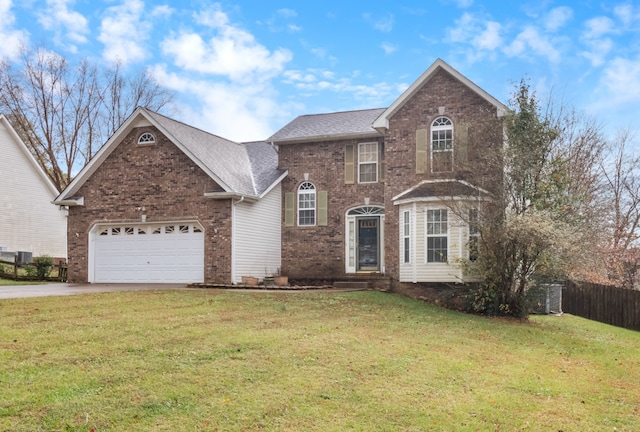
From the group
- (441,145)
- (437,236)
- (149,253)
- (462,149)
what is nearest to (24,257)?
(149,253)

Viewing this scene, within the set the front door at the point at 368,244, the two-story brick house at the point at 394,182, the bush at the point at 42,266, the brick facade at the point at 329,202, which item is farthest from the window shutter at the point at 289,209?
the bush at the point at 42,266

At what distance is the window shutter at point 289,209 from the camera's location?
23188 millimetres

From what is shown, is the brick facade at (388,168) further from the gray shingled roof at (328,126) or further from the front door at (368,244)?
the front door at (368,244)

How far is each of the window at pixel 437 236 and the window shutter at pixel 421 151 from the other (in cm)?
176

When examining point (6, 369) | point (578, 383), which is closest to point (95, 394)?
point (6, 369)

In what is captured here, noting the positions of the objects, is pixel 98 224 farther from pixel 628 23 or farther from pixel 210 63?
pixel 628 23

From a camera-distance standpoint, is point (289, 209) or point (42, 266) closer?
point (289, 209)

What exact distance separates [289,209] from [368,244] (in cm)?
347

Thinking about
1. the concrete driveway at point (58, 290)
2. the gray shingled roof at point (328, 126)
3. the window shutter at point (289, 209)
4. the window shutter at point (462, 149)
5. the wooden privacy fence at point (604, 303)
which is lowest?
the wooden privacy fence at point (604, 303)

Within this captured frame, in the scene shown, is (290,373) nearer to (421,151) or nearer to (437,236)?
(437,236)

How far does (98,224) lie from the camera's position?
22.4 m

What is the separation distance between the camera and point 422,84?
2011cm

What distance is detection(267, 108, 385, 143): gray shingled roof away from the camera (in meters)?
22.5

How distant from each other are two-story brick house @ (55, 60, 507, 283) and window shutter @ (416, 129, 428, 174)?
42 millimetres
